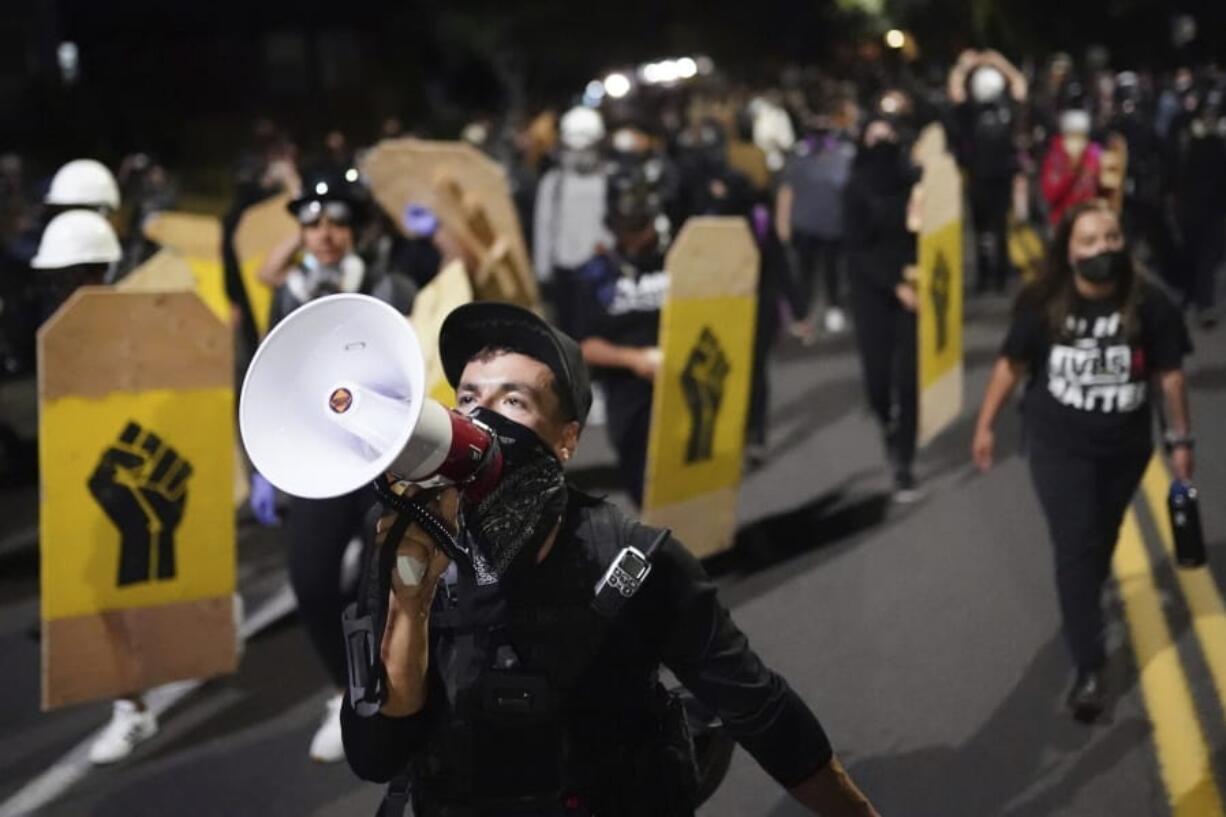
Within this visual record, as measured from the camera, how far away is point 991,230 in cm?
1683

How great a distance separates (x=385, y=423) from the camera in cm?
262

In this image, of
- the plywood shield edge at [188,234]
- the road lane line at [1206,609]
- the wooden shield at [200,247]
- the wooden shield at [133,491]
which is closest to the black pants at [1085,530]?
the road lane line at [1206,609]

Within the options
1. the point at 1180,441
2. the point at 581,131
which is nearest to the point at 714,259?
the point at 1180,441

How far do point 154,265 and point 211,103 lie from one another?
44604mm

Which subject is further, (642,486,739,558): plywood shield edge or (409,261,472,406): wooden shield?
(642,486,739,558): plywood shield edge

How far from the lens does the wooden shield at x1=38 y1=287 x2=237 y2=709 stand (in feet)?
20.1

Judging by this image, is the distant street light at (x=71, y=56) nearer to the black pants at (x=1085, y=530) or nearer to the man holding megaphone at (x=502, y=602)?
the black pants at (x=1085, y=530)

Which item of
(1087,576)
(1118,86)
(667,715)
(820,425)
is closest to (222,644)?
(1087,576)

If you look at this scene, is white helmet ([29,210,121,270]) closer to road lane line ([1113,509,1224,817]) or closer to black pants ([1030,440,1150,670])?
black pants ([1030,440,1150,670])

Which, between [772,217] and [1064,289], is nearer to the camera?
[1064,289]

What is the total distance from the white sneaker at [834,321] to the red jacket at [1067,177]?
2.26 meters

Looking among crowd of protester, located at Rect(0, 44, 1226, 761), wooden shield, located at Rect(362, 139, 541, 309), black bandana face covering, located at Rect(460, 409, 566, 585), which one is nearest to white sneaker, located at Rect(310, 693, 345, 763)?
crowd of protester, located at Rect(0, 44, 1226, 761)

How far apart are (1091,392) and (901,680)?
Answer: 3.93ft

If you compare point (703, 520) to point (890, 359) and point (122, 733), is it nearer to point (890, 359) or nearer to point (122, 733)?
point (890, 359)
